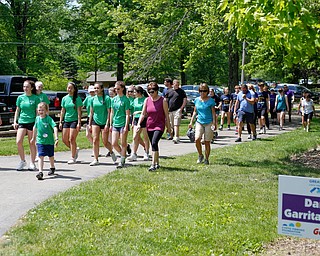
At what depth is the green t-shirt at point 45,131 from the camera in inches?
380

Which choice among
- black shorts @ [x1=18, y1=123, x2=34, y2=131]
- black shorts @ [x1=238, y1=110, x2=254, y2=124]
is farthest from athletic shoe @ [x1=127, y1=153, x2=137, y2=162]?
black shorts @ [x1=238, y1=110, x2=254, y2=124]

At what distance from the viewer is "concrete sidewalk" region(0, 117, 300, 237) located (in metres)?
7.50

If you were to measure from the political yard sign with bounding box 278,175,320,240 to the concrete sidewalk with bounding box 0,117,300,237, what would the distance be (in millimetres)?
3355

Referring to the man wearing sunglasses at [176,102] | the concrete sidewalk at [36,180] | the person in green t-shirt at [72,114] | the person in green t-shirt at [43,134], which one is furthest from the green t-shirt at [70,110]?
the man wearing sunglasses at [176,102]

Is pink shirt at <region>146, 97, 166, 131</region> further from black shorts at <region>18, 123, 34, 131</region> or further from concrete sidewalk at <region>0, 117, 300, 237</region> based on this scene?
black shorts at <region>18, 123, 34, 131</region>

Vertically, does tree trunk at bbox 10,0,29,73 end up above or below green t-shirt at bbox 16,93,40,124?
above

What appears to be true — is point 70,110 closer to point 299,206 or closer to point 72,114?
point 72,114

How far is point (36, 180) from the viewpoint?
9.55m

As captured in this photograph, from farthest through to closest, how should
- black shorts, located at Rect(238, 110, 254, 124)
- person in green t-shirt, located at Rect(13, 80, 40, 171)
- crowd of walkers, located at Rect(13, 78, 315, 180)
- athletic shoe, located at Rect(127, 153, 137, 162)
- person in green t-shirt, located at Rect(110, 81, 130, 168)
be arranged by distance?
black shorts, located at Rect(238, 110, 254, 124)
athletic shoe, located at Rect(127, 153, 137, 162)
person in green t-shirt, located at Rect(110, 81, 130, 168)
person in green t-shirt, located at Rect(13, 80, 40, 171)
crowd of walkers, located at Rect(13, 78, 315, 180)

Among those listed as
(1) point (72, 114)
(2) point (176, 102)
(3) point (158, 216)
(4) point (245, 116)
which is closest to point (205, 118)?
(1) point (72, 114)

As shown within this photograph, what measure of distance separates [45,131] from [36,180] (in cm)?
90

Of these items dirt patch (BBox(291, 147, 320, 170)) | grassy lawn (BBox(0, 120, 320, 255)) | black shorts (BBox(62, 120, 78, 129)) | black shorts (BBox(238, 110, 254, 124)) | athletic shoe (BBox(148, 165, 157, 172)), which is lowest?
dirt patch (BBox(291, 147, 320, 170))

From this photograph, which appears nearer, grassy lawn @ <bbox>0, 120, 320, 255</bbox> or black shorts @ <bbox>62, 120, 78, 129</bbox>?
grassy lawn @ <bbox>0, 120, 320, 255</bbox>

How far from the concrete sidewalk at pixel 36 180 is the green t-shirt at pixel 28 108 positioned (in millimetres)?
1048
